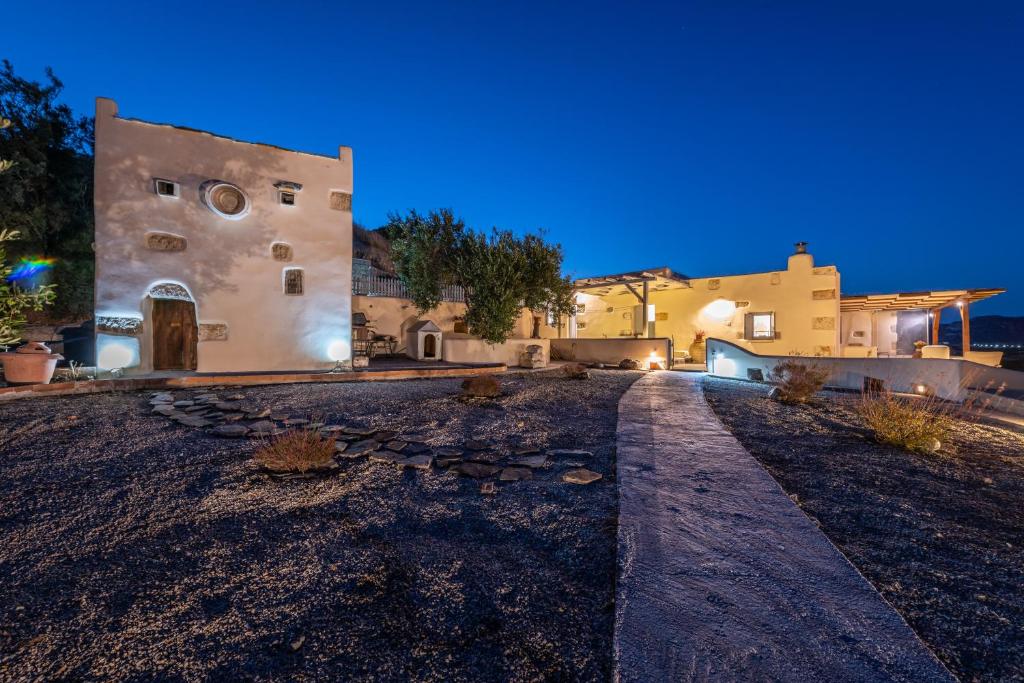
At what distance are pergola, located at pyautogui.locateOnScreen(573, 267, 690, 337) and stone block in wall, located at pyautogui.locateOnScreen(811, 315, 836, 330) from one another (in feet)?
15.7

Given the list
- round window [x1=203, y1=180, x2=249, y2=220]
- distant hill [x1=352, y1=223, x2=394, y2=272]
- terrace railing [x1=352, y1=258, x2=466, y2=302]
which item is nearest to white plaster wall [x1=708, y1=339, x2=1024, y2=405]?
terrace railing [x1=352, y1=258, x2=466, y2=302]

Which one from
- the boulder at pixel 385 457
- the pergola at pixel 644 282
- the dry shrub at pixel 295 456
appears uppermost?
the pergola at pixel 644 282

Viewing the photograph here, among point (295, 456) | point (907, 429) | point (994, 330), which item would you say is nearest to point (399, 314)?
point (295, 456)

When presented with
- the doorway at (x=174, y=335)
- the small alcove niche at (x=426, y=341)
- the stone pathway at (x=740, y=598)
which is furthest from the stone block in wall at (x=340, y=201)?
the stone pathway at (x=740, y=598)

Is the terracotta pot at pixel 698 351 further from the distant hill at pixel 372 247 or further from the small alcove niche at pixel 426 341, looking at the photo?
the distant hill at pixel 372 247

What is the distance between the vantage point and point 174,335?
1098 centimetres

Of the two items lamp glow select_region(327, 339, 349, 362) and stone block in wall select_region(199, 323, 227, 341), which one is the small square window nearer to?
stone block in wall select_region(199, 323, 227, 341)

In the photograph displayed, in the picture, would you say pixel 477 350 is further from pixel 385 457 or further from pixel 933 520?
pixel 933 520

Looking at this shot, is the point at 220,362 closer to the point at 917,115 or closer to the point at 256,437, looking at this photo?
the point at 256,437

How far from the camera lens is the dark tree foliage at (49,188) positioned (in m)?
12.5

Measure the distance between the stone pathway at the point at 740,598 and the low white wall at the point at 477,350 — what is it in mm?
11472

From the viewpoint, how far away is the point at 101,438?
459 centimetres

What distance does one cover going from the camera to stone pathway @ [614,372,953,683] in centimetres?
153

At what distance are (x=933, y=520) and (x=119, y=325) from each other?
13794 mm
